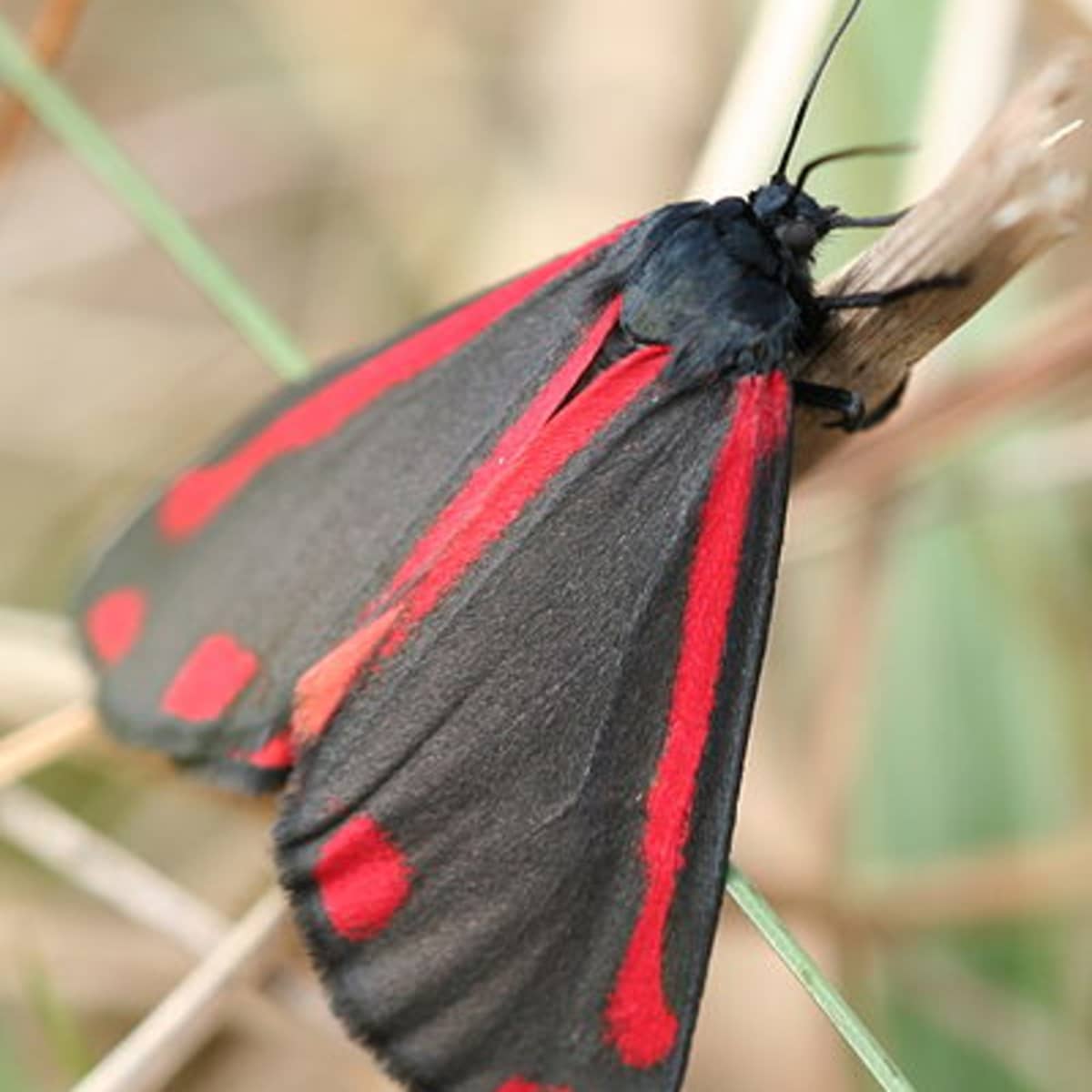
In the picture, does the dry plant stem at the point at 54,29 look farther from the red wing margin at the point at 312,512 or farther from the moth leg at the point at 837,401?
the moth leg at the point at 837,401

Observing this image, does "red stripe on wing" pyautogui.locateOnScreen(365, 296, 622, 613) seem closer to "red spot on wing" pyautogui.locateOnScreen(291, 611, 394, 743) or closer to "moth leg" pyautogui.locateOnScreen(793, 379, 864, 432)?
"red spot on wing" pyautogui.locateOnScreen(291, 611, 394, 743)

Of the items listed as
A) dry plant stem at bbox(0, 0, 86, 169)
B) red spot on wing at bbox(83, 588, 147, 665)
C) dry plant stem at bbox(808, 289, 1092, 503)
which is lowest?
dry plant stem at bbox(808, 289, 1092, 503)

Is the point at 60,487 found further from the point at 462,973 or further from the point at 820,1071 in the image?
the point at 462,973

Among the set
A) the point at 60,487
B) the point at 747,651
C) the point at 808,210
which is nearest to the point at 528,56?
the point at 60,487

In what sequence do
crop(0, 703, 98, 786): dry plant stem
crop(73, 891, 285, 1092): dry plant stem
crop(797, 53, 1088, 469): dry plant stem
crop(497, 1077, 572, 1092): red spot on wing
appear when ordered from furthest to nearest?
crop(0, 703, 98, 786): dry plant stem → crop(73, 891, 285, 1092): dry plant stem → crop(497, 1077, 572, 1092): red spot on wing → crop(797, 53, 1088, 469): dry plant stem

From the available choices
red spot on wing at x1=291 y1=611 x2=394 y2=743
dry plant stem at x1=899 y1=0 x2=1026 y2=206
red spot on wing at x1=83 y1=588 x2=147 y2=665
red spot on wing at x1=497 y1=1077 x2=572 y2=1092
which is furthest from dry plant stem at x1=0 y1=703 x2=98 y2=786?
dry plant stem at x1=899 y1=0 x2=1026 y2=206

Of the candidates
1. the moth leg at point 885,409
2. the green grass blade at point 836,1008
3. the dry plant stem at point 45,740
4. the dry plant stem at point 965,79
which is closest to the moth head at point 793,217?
the moth leg at point 885,409
